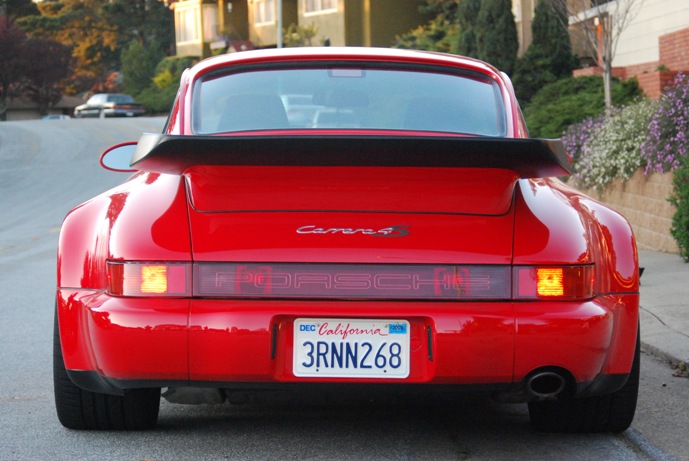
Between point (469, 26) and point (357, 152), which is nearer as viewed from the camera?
point (357, 152)

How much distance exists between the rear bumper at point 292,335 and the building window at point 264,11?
64.2 meters

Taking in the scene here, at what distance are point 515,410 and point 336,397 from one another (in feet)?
4.73

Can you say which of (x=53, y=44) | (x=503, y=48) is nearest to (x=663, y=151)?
(x=503, y=48)

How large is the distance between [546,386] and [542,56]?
93.6 feet

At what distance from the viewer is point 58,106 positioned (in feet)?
287

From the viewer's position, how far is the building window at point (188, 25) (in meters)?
75.4

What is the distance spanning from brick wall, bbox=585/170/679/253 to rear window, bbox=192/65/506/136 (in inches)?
293

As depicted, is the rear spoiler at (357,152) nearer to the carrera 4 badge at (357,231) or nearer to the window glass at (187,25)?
the carrera 4 badge at (357,231)

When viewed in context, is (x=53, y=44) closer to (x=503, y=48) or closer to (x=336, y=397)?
(x=503, y=48)

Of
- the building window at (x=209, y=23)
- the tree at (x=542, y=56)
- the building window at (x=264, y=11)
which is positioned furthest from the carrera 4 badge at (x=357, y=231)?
the building window at (x=209, y=23)

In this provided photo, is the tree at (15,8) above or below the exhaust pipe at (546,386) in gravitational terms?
above

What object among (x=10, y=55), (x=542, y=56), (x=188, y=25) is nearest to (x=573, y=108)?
(x=542, y=56)

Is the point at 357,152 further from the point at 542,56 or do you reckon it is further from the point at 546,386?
the point at 542,56

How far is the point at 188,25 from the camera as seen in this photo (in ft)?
250
